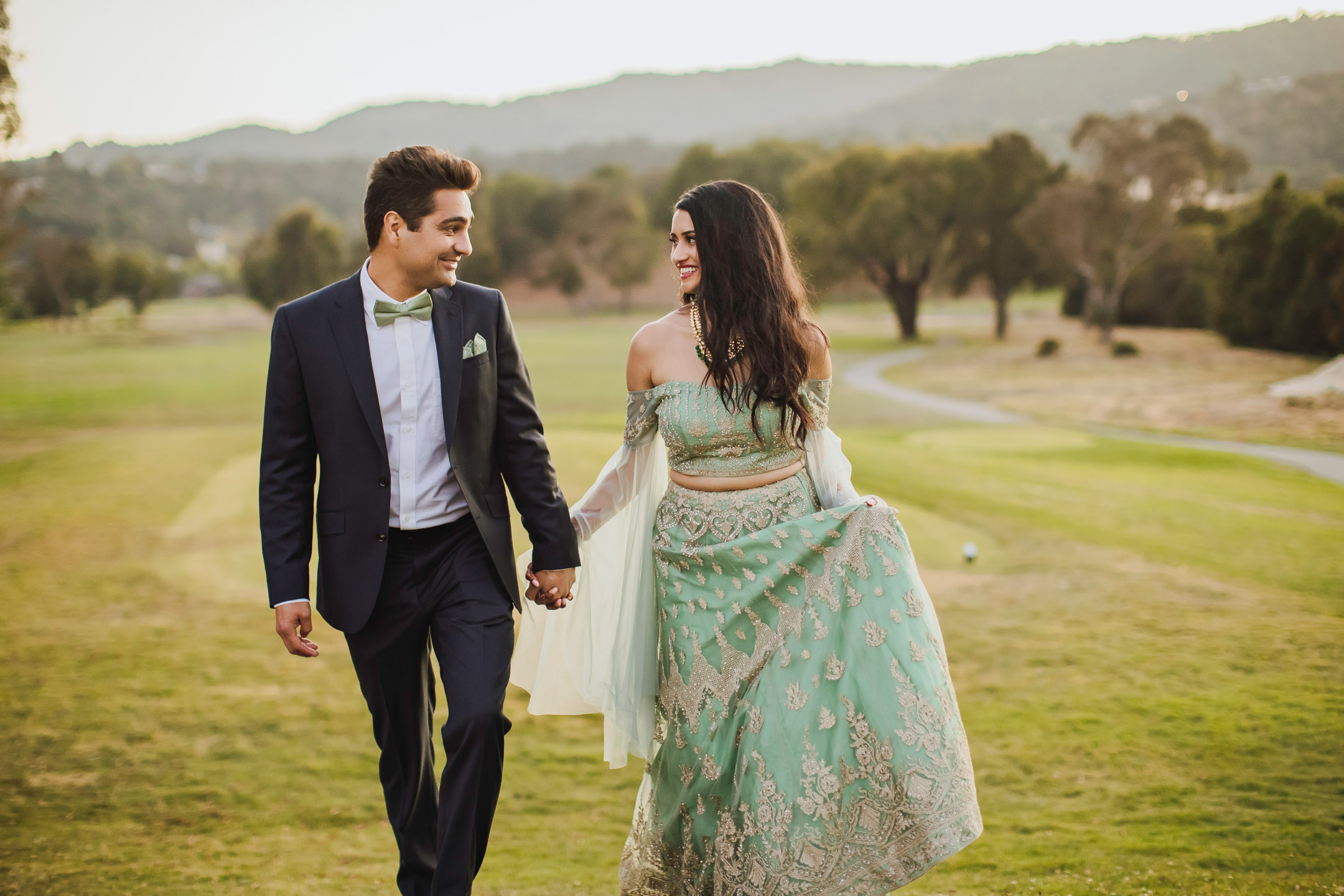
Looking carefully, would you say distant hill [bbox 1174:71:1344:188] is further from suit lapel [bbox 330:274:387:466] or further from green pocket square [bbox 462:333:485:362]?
suit lapel [bbox 330:274:387:466]

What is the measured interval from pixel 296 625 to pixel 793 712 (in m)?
1.46

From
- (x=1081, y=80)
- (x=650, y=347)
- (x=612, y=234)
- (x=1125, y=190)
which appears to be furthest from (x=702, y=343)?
(x=1081, y=80)

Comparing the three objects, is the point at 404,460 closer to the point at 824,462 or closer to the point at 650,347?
the point at 650,347

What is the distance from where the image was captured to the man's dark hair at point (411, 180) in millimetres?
2750

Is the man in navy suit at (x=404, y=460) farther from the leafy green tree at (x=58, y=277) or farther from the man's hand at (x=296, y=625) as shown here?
the leafy green tree at (x=58, y=277)

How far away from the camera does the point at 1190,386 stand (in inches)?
873

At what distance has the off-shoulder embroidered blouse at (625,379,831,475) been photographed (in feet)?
10.1

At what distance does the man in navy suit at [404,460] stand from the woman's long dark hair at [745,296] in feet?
2.16

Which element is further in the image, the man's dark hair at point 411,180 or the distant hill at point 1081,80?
the distant hill at point 1081,80

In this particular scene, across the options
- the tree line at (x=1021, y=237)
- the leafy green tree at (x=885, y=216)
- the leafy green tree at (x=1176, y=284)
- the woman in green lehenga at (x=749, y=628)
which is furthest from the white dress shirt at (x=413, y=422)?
the leafy green tree at (x=885, y=216)

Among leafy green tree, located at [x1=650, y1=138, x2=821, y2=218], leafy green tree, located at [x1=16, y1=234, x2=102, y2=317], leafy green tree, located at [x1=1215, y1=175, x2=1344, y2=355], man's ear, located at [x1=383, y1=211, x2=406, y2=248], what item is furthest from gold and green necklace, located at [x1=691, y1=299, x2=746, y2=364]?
leafy green tree, located at [x1=650, y1=138, x2=821, y2=218]

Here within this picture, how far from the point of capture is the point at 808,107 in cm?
16362

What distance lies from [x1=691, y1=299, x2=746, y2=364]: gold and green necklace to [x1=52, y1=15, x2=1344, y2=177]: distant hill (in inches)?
1155

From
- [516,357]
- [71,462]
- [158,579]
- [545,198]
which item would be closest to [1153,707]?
[516,357]
